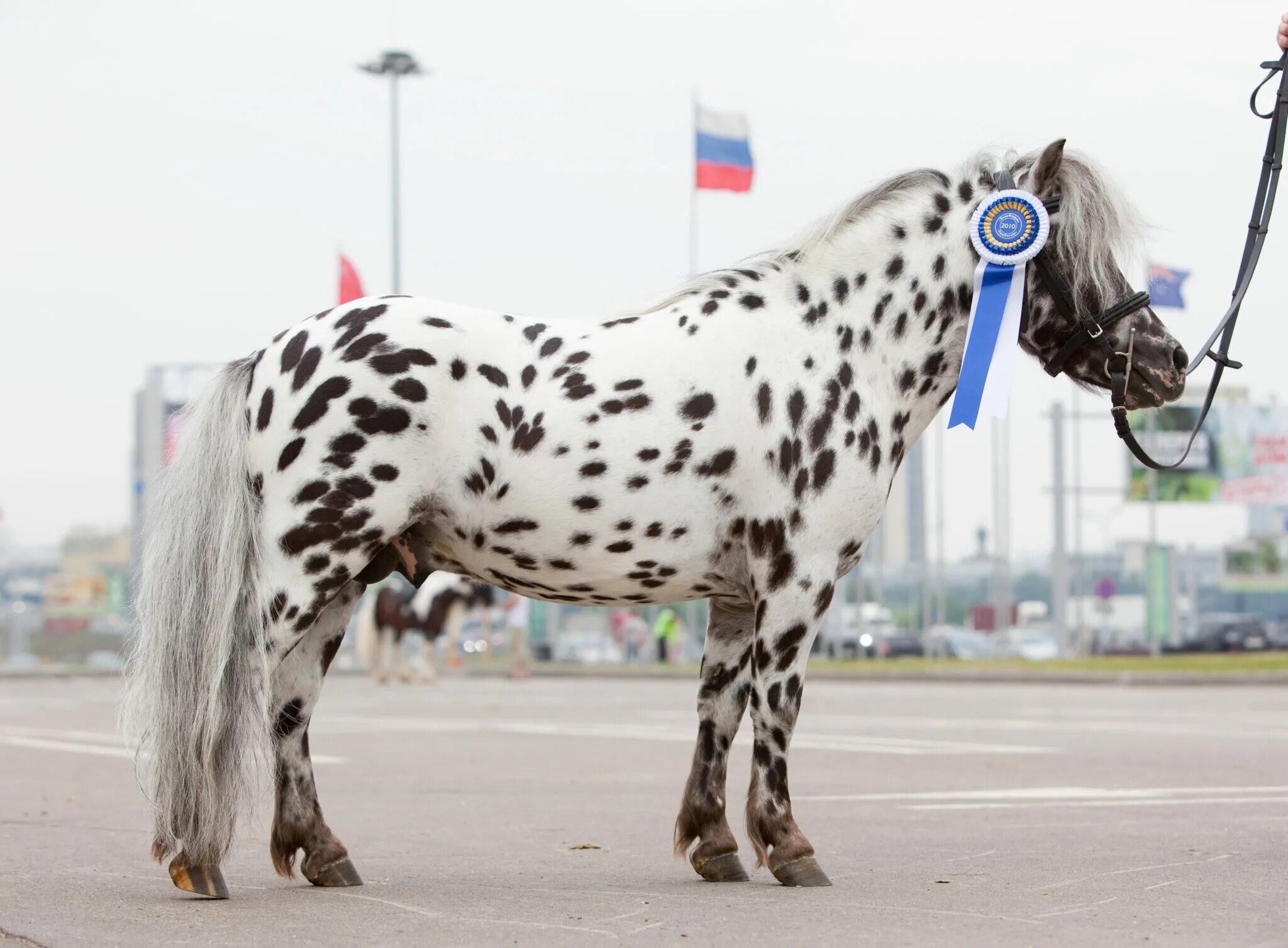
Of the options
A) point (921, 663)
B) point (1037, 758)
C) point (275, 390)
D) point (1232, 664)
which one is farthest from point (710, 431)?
point (921, 663)

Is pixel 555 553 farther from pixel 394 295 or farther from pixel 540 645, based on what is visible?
pixel 540 645

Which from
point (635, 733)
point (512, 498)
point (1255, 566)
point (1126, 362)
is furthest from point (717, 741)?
point (1255, 566)

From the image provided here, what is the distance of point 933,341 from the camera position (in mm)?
6320

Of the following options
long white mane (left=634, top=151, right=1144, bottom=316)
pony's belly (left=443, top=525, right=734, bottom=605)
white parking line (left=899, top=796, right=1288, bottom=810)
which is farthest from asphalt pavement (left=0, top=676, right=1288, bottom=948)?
long white mane (left=634, top=151, right=1144, bottom=316)

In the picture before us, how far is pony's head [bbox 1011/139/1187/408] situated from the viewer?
20.6 feet

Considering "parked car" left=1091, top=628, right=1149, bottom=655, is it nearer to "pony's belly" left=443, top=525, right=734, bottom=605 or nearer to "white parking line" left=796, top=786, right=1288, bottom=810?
"white parking line" left=796, top=786, right=1288, bottom=810

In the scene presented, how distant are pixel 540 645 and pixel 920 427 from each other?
133 ft

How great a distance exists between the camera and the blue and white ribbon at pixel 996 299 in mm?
6199

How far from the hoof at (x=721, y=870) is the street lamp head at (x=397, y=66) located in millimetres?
31210

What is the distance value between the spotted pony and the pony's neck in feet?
0.05

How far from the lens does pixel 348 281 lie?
36.8m

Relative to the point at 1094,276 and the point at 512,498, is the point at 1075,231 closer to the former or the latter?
the point at 1094,276

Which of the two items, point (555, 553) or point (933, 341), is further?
point (933, 341)

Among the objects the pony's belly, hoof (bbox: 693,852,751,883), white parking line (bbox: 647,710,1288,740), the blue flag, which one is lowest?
white parking line (bbox: 647,710,1288,740)
